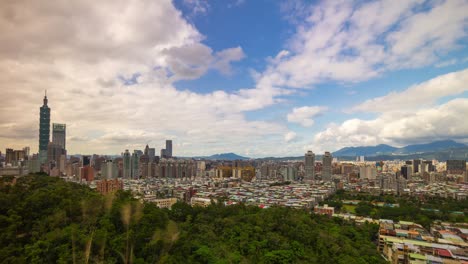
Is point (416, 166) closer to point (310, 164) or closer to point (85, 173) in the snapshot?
point (310, 164)

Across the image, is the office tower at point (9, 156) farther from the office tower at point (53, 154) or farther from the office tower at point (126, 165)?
the office tower at point (126, 165)

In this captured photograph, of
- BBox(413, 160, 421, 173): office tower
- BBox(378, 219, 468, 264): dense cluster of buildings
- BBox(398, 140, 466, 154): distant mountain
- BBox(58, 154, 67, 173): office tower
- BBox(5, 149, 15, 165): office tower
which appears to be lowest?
BBox(378, 219, 468, 264): dense cluster of buildings

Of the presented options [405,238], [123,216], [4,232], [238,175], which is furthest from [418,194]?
[4,232]

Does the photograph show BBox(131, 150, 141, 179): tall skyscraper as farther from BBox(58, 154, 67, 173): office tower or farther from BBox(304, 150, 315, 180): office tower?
BBox(304, 150, 315, 180): office tower

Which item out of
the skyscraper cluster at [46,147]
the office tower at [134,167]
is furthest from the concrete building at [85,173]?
the skyscraper cluster at [46,147]

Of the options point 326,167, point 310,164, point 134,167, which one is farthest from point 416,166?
point 134,167

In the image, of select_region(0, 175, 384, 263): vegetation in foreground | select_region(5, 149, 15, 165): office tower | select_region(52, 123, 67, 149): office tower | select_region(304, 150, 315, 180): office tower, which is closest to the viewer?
select_region(0, 175, 384, 263): vegetation in foreground

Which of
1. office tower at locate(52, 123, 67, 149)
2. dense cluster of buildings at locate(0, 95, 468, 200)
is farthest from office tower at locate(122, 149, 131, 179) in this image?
office tower at locate(52, 123, 67, 149)
